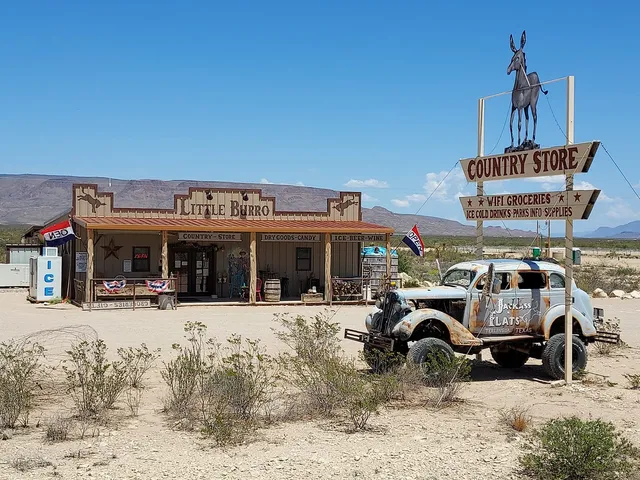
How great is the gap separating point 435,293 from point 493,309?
3.46 ft

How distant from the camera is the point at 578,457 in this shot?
24.3 feet

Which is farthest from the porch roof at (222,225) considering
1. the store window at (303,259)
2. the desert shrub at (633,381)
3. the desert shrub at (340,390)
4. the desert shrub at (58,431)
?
the desert shrub at (58,431)

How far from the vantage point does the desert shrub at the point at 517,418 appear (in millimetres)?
9228

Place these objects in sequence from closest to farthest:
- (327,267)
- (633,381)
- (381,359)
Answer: (381,359), (633,381), (327,267)

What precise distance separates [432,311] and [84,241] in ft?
53.6

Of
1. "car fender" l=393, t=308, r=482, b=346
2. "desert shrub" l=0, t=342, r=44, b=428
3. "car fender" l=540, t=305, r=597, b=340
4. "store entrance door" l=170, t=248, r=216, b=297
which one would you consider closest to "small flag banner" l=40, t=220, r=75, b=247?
"store entrance door" l=170, t=248, r=216, b=297

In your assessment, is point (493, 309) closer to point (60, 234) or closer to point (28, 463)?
point (28, 463)

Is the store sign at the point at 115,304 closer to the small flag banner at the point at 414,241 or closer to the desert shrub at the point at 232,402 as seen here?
the small flag banner at the point at 414,241

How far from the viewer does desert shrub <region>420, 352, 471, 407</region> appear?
419 inches

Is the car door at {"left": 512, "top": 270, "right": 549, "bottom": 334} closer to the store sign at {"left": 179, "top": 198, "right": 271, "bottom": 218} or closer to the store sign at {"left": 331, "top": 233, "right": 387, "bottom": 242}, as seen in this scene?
the store sign at {"left": 331, "top": 233, "right": 387, "bottom": 242}

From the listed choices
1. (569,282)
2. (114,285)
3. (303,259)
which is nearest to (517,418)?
(569,282)

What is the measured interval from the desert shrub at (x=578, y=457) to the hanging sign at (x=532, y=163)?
17.8 feet

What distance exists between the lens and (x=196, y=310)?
23922 millimetres

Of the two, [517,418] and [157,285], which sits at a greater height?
[157,285]
